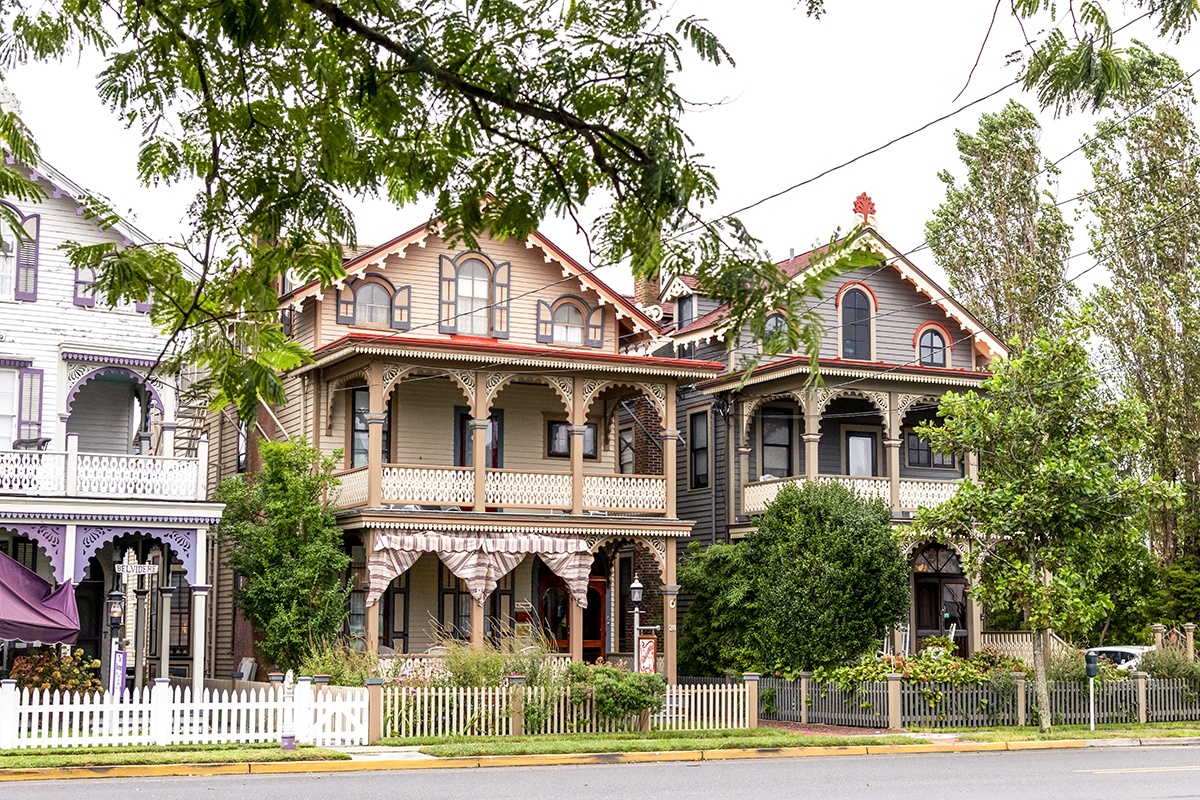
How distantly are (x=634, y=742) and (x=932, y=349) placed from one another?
18282mm

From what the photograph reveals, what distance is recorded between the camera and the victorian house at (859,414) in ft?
112

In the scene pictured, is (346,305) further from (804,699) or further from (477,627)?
(804,699)

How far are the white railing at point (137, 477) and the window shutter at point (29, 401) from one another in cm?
169

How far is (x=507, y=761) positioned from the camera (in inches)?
822

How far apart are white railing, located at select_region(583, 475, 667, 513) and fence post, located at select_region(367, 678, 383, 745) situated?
9.69 metres

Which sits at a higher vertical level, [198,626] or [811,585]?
[811,585]

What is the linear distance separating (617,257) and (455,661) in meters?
19.4

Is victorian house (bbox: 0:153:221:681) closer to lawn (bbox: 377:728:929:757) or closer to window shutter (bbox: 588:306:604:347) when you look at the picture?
lawn (bbox: 377:728:929:757)

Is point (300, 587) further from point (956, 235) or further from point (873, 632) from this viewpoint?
point (956, 235)

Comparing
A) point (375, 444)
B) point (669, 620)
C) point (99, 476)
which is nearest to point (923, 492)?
point (669, 620)

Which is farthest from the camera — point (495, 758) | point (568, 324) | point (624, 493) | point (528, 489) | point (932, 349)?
point (932, 349)

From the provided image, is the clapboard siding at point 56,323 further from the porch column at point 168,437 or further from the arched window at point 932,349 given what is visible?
the arched window at point 932,349

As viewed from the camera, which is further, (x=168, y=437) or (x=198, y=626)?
(x=168, y=437)

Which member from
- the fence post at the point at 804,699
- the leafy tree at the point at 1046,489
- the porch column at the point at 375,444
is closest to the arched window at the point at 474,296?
the porch column at the point at 375,444
